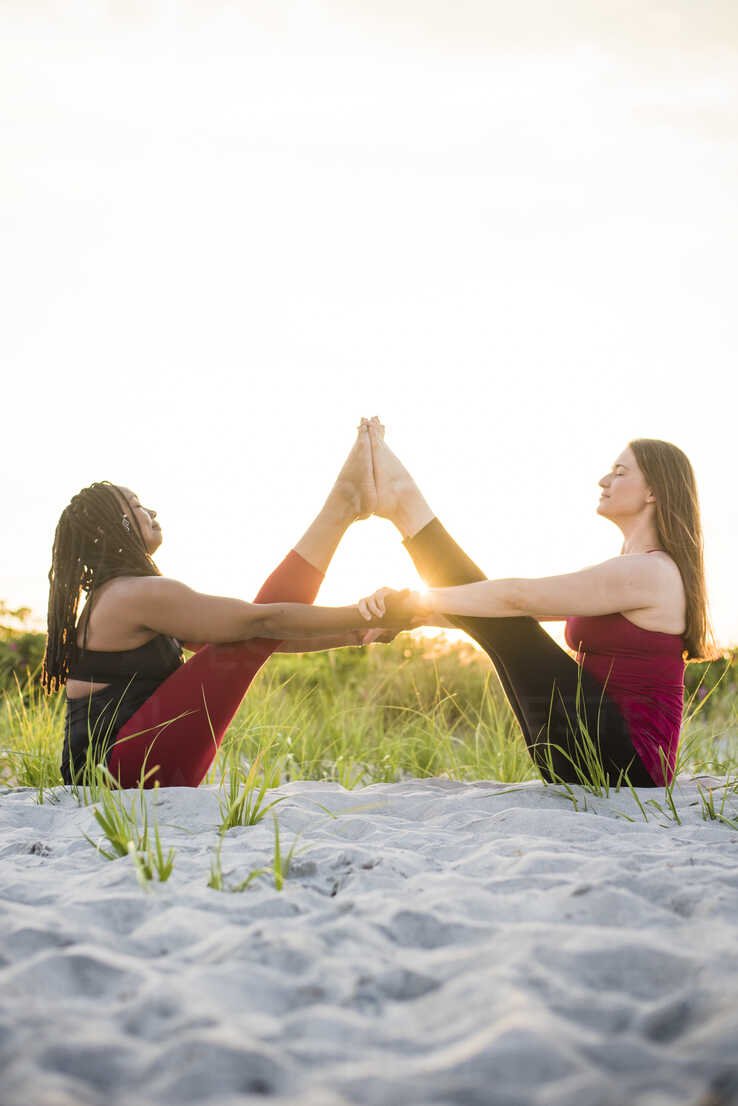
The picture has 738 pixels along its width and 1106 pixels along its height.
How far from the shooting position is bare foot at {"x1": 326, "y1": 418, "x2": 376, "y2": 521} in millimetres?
3844

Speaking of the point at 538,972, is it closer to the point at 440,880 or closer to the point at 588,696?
the point at 440,880

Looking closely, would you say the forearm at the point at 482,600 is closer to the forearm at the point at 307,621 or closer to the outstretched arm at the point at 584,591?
the outstretched arm at the point at 584,591

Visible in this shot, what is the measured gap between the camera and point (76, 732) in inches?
135

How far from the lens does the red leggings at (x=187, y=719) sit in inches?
128

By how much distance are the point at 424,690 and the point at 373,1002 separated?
5355 millimetres

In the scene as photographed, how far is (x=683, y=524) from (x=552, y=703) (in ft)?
3.03

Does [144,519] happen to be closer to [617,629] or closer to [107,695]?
[107,695]

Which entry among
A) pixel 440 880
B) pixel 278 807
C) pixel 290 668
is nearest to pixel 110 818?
pixel 278 807

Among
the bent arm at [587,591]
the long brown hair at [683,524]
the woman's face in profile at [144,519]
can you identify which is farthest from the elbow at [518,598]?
the woman's face in profile at [144,519]

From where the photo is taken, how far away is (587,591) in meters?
3.17

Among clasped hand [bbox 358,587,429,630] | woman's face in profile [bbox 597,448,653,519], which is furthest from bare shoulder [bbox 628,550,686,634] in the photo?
clasped hand [bbox 358,587,429,630]

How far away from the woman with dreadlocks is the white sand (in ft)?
2.93

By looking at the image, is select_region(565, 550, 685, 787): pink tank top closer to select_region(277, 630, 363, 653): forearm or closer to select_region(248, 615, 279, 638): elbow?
select_region(277, 630, 363, 653): forearm

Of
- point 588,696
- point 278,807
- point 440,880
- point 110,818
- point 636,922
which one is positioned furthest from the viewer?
point 588,696
